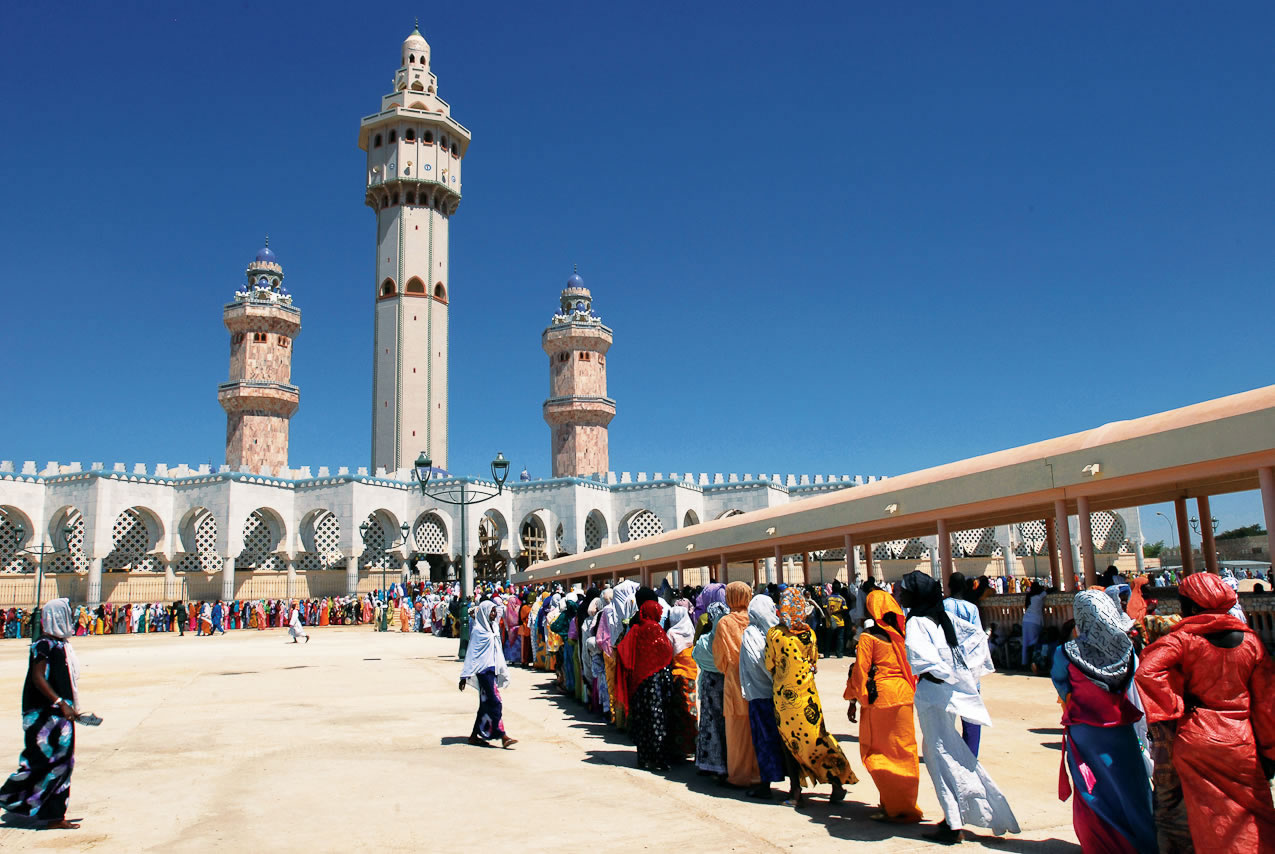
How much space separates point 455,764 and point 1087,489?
7515 mm

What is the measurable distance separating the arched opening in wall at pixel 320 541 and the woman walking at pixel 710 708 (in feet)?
95.5

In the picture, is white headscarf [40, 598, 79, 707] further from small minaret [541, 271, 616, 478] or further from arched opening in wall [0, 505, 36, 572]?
small minaret [541, 271, 616, 478]

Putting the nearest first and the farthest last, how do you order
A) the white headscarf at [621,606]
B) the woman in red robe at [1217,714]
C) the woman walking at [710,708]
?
the woman in red robe at [1217,714] < the woman walking at [710,708] < the white headscarf at [621,606]

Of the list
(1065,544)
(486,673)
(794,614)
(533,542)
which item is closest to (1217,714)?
(794,614)

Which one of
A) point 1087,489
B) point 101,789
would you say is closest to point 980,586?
point 1087,489

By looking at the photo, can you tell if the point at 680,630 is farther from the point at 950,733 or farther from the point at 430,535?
the point at 430,535

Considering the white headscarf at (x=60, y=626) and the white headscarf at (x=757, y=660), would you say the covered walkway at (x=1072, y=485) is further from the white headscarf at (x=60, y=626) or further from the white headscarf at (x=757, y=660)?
the white headscarf at (x=60, y=626)

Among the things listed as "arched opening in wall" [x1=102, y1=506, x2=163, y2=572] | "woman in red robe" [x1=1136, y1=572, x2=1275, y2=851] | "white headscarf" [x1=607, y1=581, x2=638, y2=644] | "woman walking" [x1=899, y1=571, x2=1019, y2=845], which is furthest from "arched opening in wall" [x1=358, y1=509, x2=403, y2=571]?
"woman in red robe" [x1=1136, y1=572, x2=1275, y2=851]

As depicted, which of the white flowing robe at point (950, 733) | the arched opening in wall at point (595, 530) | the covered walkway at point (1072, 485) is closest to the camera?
the white flowing robe at point (950, 733)

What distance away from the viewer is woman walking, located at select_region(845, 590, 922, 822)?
4332 mm

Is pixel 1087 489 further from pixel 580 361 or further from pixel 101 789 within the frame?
pixel 580 361

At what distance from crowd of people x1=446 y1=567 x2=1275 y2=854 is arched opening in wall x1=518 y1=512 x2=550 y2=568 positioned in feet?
102

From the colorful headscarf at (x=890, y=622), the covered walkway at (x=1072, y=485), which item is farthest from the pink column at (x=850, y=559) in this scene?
the colorful headscarf at (x=890, y=622)

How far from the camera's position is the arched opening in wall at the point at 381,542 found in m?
34.4
